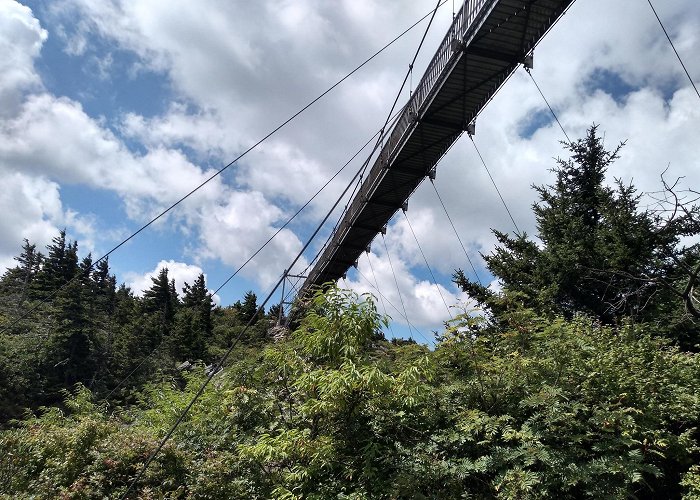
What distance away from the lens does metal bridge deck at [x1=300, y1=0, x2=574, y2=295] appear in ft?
24.5

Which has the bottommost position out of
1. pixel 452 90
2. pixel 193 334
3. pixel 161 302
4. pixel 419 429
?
pixel 419 429

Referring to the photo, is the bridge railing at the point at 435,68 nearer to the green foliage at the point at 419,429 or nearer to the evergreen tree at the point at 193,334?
the green foliage at the point at 419,429

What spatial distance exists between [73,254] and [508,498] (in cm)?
4564

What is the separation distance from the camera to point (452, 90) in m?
8.94

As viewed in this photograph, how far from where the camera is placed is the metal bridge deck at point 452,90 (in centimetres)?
746

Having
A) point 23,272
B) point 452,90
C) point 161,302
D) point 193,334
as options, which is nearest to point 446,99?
point 452,90

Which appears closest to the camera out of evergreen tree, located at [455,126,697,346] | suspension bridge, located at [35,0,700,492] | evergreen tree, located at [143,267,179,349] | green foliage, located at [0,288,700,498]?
green foliage, located at [0,288,700,498]

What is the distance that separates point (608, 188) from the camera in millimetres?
12438

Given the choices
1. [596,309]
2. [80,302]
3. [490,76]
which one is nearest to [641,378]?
[490,76]

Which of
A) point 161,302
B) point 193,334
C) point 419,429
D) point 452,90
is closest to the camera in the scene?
point 419,429

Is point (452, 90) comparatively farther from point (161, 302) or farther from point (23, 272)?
point (23, 272)

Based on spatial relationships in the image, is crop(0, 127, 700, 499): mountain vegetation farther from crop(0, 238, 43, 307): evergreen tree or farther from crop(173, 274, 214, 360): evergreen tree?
crop(0, 238, 43, 307): evergreen tree

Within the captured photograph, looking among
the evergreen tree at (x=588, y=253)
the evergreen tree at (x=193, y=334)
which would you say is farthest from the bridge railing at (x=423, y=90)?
the evergreen tree at (x=193, y=334)

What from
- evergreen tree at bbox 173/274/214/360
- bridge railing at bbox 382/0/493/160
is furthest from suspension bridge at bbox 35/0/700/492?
evergreen tree at bbox 173/274/214/360
